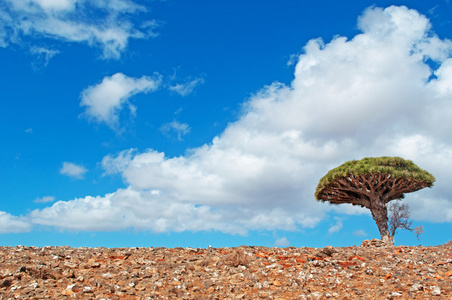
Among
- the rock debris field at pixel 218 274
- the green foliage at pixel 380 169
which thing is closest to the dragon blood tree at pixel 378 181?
the green foliage at pixel 380 169

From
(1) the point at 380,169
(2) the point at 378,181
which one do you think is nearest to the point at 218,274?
(1) the point at 380,169

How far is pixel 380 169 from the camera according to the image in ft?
93.5

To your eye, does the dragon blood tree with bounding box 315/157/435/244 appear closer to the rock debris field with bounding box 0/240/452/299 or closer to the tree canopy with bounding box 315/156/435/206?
the tree canopy with bounding box 315/156/435/206

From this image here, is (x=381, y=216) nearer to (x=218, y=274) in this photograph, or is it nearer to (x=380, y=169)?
(x=380, y=169)

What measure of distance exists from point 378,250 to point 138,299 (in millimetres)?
9864

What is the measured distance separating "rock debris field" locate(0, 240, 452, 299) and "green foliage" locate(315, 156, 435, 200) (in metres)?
14.9

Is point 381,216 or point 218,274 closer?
point 218,274

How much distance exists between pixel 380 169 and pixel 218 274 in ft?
69.2

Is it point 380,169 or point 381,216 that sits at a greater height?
point 380,169

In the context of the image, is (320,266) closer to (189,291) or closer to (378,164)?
(189,291)

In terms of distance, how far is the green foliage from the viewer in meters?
28.7

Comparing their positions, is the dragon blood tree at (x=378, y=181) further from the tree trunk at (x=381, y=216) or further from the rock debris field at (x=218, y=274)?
the rock debris field at (x=218, y=274)

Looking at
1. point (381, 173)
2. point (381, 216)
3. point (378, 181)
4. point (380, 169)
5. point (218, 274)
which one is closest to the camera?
point (218, 274)

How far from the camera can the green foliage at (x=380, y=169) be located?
28.7 m
